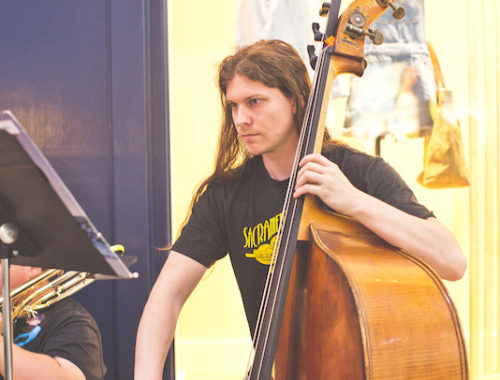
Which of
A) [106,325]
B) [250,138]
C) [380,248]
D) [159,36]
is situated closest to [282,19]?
[159,36]

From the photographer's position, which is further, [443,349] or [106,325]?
[106,325]

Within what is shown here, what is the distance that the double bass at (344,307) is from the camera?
33.4 inches

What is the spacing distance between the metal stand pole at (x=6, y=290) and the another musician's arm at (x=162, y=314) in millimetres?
398

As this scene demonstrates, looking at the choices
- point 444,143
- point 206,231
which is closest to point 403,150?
point 444,143

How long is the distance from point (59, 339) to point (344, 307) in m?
0.76

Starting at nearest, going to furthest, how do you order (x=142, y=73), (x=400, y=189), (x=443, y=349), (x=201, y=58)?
(x=443, y=349)
(x=400, y=189)
(x=142, y=73)
(x=201, y=58)

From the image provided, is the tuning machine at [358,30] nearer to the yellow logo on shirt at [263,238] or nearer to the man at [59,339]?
the yellow logo on shirt at [263,238]

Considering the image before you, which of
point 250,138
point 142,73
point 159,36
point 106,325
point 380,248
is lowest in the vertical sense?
point 106,325

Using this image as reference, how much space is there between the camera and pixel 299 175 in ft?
3.35

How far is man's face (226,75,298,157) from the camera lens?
1266 millimetres

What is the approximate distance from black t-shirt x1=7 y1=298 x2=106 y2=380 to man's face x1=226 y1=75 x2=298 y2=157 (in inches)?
24.7

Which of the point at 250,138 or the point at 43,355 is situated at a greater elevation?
the point at 250,138

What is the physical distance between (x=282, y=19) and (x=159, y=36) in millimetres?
463

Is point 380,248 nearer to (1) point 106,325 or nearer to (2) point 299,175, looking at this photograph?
(2) point 299,175
